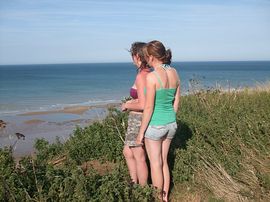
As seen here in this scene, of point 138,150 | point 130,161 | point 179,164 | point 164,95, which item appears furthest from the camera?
point 179,164

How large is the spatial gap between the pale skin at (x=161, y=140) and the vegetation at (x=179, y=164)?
0.36 meters

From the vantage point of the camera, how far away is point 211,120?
25.2 feet

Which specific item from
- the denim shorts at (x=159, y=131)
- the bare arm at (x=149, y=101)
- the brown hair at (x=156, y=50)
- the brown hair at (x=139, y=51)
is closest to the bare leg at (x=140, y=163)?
the denim shorts at (x=159, y=131)

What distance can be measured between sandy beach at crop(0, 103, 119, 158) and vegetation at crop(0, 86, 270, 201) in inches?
174

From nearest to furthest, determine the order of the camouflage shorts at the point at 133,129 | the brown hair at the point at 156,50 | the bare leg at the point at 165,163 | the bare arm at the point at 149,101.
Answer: the bare arm at the point at 149,101
the brown hair at the point at 156,50
the bare leg at the point at 165,163
the camouflage shorts at the point at 133,129

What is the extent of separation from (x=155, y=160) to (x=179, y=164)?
113cm

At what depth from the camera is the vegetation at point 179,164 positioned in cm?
432

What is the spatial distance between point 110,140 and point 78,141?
694mm

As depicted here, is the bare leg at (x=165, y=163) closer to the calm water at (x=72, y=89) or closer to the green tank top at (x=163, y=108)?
the green tank top at (x=163, y=108)

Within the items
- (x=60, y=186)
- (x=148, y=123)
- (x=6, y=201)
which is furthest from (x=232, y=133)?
(x=6, y=201)

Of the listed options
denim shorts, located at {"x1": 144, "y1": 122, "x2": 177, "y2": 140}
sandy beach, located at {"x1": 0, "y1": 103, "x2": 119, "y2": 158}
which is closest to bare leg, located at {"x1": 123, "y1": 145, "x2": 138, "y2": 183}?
denim shorts, located at {"x1": 144, "y1": 122, "x2": 177, "y2": 140}

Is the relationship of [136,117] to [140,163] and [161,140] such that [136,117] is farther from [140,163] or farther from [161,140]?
[140,163]

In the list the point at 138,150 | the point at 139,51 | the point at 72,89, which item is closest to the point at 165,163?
the point at 138,150

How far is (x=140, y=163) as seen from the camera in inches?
205
